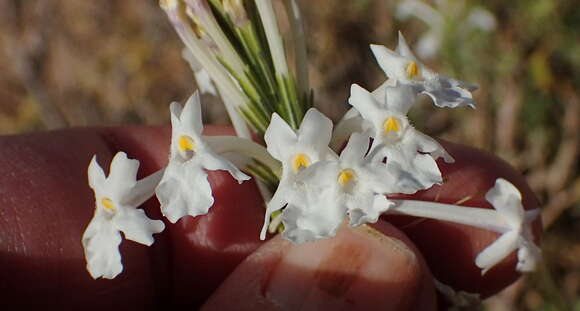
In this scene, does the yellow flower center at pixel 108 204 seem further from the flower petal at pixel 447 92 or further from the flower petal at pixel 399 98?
the flower petal at pixel 447 92

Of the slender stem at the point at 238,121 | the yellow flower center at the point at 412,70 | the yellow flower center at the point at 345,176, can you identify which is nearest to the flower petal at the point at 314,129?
the yellow flower center at the point at 345,176

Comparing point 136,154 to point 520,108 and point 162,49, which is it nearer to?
point 520,108

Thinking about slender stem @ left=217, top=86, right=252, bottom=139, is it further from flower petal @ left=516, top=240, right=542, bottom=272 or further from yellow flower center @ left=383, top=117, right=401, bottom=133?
flower petal @ left=516, top=240, right=542, bottom=272

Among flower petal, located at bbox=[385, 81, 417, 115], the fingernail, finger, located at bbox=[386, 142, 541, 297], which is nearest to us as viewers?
flower petal, located at bbox=[385, 81, 417, 115]

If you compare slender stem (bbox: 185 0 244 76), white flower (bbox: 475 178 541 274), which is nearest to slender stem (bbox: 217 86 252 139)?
slender stem (bbox: 185 0 244 76)

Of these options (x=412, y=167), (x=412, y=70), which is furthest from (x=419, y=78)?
(x=412, y=167)

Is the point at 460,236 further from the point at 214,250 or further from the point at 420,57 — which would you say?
the point at 420,57

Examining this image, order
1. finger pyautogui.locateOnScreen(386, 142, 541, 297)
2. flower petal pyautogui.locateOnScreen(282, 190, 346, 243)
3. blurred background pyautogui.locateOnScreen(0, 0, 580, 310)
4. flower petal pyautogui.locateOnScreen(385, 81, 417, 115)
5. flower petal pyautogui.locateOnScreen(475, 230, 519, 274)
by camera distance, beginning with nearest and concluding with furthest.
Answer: flower petal pyautogui.locateOnScreen(282, 190, 346, 243) → flower petal pyautogui.locateOnScreen(385, 81, 417, 115) → flower petal pyautogui.locateOnScreen(475, 230, 519, 274) → finger pyautogui.locateOnScreen(386, 142, 541, 297) → blurred background pyautogui.locateOnScreen(0, 0, 580, 310)
